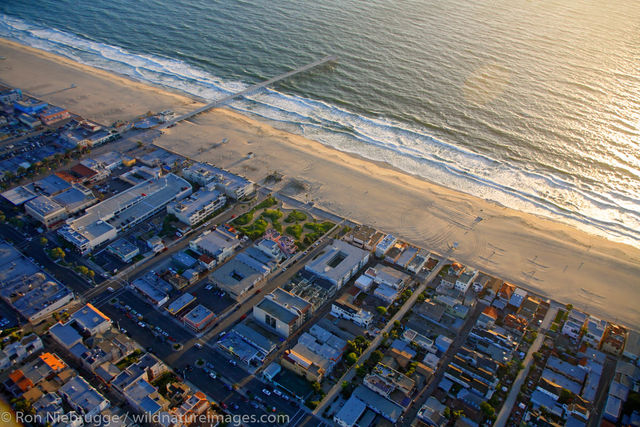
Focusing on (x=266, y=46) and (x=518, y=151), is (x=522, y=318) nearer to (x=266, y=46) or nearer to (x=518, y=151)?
(x=518, y=151)

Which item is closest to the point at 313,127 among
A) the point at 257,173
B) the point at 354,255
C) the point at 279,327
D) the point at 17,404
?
the point at 257,173

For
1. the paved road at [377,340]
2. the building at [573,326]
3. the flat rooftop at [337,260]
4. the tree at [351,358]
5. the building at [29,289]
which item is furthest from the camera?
the flat rooftop at [337,260]

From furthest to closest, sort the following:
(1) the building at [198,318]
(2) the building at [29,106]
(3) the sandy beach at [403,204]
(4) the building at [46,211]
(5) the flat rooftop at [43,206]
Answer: (2) the building at [29,106] → (5) the flat rooftop at [43,206] → (4) the building at [46,211] → (3) the sandy beach at [403,204] → (1) the building at [198,318]

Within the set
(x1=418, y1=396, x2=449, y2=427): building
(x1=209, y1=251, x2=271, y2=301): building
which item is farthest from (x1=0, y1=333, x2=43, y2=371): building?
(x1=418, y1=396, x2=449, y2=427): building

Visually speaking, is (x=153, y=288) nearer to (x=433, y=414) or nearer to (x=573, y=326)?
(x=433, y=414)

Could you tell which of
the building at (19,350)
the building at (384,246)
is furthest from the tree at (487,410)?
the building at (19,350)

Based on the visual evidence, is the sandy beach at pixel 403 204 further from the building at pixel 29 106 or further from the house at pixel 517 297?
the building at pixel 29 106

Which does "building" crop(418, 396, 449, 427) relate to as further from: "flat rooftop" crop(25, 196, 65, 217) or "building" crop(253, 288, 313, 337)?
"flat rooftop" crop(25, 196, 65, 217)
